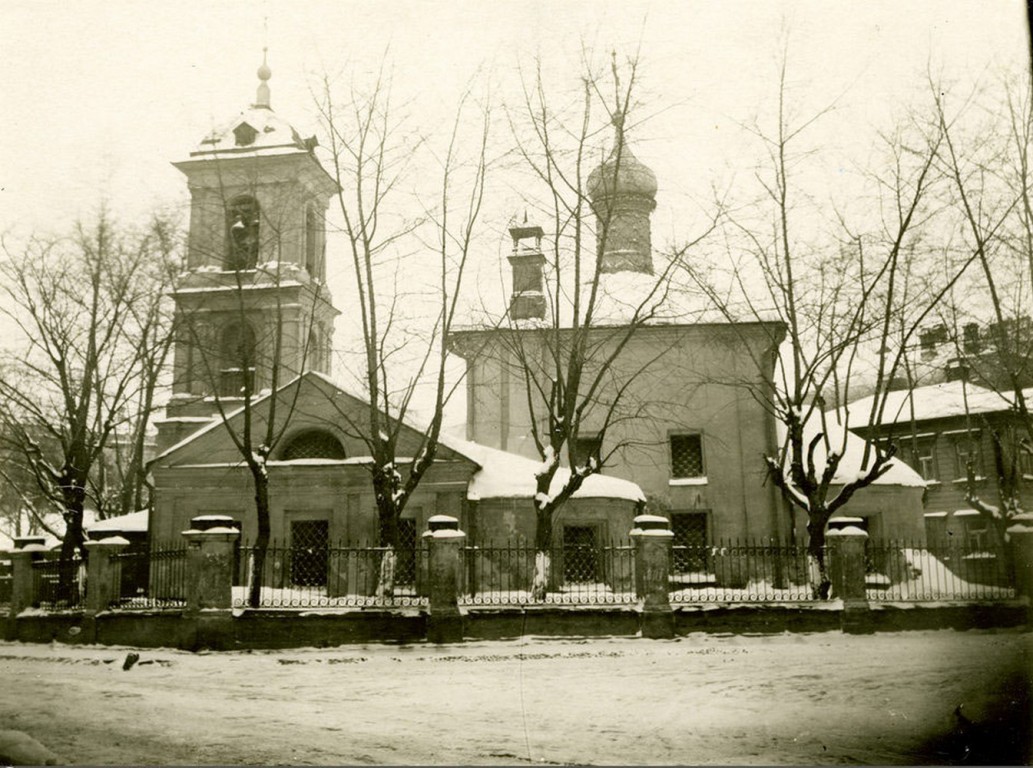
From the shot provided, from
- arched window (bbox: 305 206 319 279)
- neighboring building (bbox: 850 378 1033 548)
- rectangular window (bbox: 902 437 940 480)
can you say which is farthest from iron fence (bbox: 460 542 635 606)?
rectangular window (bbox: 902 437 940 480)

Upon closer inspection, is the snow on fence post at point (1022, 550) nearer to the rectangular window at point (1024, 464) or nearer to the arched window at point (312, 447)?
the rectangular window at point (1024, 464)

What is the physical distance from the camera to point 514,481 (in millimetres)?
19625

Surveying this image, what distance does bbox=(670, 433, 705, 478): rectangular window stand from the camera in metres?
23.9

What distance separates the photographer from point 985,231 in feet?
44.1

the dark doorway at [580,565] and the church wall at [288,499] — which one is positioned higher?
the church wall at [288,499]

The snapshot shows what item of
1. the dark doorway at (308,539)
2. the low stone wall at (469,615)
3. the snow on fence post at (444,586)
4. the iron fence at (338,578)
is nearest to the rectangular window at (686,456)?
the iron fence at (338,578)

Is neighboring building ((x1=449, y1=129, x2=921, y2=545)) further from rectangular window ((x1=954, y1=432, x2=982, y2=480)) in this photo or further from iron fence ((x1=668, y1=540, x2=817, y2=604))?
rectangular window ((x1=954, y1=432, x2=982, y2=480))

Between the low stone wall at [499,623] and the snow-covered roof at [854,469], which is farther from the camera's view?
the snow-covered roof at [854,469]

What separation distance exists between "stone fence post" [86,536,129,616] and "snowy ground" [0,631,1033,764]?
135cm

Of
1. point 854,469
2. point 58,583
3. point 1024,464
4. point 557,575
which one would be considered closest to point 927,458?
point 1024,464

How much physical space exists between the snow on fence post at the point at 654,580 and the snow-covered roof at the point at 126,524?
44.2 ft

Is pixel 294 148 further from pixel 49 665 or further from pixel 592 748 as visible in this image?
pixel 592 748

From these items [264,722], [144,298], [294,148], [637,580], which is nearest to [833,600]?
[637,580]

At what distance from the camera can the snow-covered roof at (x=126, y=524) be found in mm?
22219
